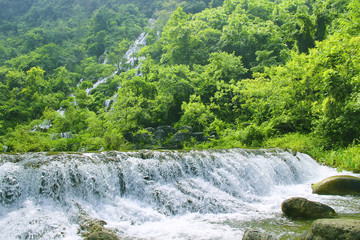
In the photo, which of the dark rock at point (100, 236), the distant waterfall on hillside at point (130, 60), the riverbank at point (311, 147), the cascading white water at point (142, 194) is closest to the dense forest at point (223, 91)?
the riverbank at point (311, 147)

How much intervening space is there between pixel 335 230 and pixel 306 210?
7.69ft

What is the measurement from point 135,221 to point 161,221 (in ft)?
2.46

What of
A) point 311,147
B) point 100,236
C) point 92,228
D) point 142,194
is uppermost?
point 100,236

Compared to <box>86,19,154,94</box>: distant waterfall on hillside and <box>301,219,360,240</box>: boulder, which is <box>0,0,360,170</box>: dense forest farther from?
<box>301,219,360,240</box>: boulder

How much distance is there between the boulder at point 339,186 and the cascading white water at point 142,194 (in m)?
0.63

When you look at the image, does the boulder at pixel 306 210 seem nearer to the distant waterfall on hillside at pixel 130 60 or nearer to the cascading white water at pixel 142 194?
A: the cascading white water at pixel 142 194

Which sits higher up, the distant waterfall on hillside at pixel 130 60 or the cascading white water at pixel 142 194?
the distant waterfall on hillside at pixel 130 60

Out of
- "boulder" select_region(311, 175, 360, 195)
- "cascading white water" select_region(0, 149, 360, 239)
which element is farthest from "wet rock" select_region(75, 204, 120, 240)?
"boulder" select_region(311, 175, 360, 195)

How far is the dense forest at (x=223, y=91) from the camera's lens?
548 inches

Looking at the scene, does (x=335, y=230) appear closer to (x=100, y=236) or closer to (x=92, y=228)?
(x=100, y=236)

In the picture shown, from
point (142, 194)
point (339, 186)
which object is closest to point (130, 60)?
point (142, 194)

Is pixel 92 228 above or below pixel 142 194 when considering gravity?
above

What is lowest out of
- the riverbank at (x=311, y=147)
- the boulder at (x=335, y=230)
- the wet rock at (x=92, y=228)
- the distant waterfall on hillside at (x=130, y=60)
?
the riverbank at (x=311, y=147)

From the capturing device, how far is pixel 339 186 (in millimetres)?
9367
